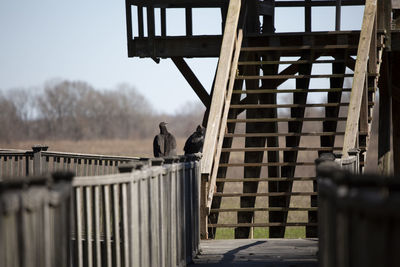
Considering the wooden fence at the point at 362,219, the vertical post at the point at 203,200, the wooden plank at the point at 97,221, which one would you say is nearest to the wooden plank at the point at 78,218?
the wooden plank at the point at 97,221

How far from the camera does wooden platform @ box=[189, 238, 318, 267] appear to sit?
31.2 ft

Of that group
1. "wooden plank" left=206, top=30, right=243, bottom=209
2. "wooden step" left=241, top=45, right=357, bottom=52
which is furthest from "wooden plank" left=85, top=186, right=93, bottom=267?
"wooden step" left=241, top=45, right=357, bottom=52

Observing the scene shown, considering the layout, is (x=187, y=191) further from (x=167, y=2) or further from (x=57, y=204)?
(x=167, y=2)

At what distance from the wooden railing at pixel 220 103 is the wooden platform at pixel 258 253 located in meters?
0.69

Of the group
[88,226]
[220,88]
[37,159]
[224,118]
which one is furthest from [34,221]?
[37,159]

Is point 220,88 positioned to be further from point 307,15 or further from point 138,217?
point 138,217

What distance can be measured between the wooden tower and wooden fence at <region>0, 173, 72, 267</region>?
545 cm

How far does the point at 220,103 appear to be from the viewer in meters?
12.6

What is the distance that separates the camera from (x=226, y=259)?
9.87m

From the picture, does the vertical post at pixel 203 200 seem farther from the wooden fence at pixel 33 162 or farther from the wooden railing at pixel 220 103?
the wooden fence at pixel 33 162

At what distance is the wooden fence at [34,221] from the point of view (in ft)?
13.3

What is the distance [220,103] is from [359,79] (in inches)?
73.2

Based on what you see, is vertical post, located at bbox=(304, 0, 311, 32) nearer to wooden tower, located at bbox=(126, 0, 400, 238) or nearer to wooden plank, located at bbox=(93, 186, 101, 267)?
wooden tower, located at bbox=(126, 0, 400, 238)

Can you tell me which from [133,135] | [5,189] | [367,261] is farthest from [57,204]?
[133,135]
